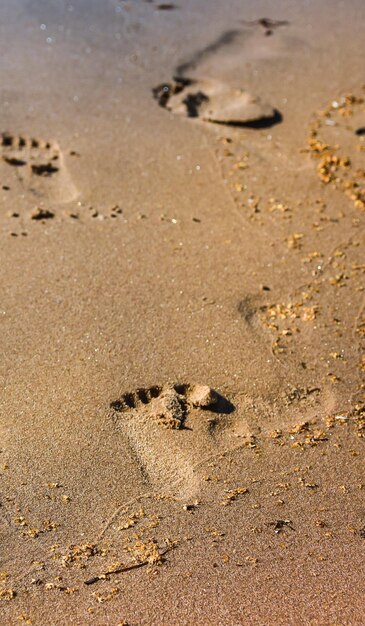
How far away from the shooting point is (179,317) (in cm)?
325

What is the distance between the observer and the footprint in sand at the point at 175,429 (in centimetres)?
271

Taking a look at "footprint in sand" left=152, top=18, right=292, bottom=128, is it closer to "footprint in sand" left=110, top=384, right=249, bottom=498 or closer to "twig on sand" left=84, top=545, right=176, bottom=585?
"footprint in sand" left=110, top=384, right=249, bottom=498

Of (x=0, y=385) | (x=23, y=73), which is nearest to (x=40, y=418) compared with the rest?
(x=0, y=385)

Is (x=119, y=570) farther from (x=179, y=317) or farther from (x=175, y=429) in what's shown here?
(x=179, y=317)

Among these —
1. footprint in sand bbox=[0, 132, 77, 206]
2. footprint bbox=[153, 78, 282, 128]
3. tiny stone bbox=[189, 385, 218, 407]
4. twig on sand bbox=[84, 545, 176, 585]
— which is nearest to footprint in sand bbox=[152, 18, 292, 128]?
footprint bbox=[153, 78, 282, 128]

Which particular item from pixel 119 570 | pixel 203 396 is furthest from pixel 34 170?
pixel 119 570

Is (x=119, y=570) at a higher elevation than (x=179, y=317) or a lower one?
lower

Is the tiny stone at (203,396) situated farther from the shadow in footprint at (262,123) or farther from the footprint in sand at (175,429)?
the shadow in footprint at (262,123)

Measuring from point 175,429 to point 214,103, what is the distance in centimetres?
212

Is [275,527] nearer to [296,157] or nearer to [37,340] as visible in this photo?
[37,340]

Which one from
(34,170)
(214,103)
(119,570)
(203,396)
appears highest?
(214,103)

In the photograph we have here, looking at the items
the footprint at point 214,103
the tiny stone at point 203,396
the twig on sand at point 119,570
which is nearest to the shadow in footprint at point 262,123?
the footprint at point 214,103

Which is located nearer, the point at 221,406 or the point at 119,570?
the point at 119,570

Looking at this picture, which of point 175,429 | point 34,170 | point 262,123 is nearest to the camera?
point 175,429
